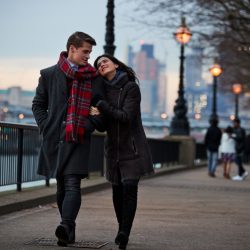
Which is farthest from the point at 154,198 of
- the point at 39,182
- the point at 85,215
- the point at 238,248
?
the point at 238,248

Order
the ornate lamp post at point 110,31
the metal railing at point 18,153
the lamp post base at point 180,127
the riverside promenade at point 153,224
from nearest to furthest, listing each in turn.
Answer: the riverside promenade at point 153,224 < the metal railing at point 18,153 < the ornate lamp post at point 110,31 < the lamp post base at point 180,127

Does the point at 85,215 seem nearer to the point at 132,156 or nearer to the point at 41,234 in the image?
the point at 41,234

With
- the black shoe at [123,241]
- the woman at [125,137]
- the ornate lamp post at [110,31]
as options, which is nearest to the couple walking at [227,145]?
the ornate lamp post at [110,31]

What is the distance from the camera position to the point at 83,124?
7613mm

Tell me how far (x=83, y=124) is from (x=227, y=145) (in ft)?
57.8

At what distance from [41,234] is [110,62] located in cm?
193

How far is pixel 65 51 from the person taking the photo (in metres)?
7.86

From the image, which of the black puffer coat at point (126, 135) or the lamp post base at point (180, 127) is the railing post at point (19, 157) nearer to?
the black puffer coat at point (126, 135)

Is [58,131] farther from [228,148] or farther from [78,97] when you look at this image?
[228,148]

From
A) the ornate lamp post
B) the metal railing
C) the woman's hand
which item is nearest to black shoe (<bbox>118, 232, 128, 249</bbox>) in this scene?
the woman's hand

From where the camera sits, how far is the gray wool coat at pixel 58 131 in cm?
761

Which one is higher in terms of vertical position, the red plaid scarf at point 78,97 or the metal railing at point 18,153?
the red plaid scarf at point 78,97

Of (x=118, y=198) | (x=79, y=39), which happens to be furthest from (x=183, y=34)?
(x=79, y=39)

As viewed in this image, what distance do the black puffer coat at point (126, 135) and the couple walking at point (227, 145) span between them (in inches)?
668
